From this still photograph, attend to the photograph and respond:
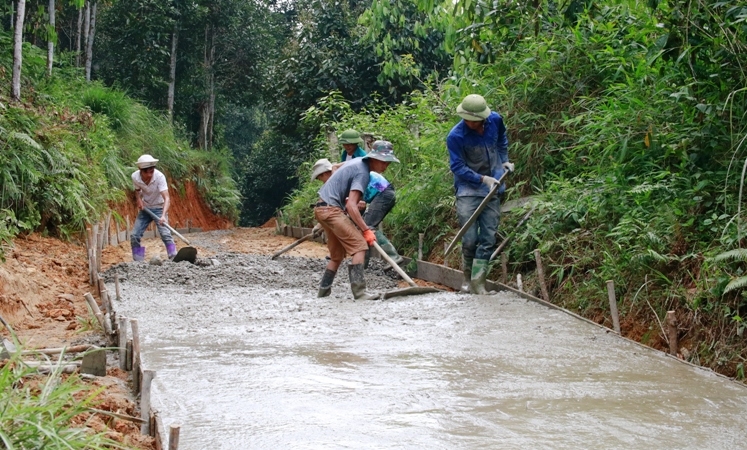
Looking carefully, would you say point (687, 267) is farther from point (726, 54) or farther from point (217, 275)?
point (217, 275)

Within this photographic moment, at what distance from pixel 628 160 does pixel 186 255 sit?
6.19m

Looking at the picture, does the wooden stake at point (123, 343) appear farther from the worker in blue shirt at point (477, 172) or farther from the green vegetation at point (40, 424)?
the worker in blue shirt at point (477, 172)

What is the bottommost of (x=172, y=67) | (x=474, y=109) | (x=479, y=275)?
(x=479, y=275)

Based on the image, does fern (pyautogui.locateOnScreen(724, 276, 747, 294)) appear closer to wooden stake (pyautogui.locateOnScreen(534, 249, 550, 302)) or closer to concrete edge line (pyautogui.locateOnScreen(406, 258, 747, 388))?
concrete edge line (pyautogui.locateOnScreen(406, 258, 747, 388))

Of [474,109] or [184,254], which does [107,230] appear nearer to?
[184,254]

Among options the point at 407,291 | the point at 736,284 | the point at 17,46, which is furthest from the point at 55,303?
the point at 17,46

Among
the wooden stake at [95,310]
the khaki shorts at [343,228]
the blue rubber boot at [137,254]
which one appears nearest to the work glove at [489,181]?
the khaki shorts at [343,228]

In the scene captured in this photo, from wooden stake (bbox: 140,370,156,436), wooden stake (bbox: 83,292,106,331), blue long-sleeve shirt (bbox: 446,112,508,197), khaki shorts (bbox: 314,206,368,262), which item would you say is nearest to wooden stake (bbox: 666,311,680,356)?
wooden stake (bbox: 140,370,156,436)

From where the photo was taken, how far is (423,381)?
435 cm

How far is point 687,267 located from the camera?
5441 mm

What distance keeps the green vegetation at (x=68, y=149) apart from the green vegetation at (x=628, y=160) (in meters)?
4.66

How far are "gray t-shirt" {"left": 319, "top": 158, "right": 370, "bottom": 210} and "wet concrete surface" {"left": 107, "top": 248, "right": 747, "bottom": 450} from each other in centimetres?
110

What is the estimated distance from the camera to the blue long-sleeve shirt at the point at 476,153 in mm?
7676

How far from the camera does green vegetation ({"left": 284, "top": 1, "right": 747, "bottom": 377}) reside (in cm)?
530
